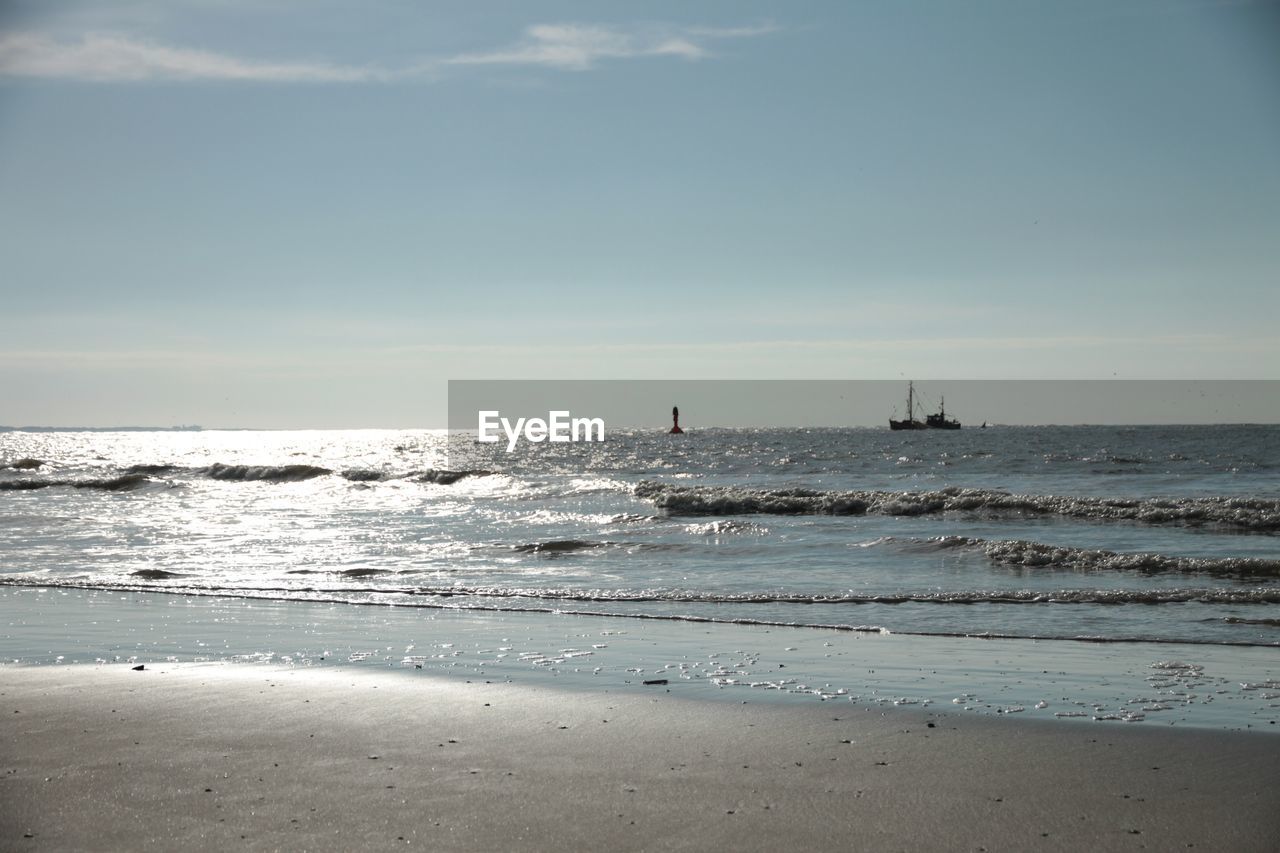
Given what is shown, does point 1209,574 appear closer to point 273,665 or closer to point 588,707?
point 588,707

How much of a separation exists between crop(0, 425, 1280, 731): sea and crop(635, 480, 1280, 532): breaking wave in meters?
0.10

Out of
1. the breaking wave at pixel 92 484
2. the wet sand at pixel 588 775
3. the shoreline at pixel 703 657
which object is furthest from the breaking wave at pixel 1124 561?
the breaking wave at pixel 92 484

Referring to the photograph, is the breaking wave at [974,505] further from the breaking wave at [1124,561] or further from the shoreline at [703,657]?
the shoreline at [703,657]

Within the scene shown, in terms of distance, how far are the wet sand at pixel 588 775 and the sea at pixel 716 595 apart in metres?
0.88

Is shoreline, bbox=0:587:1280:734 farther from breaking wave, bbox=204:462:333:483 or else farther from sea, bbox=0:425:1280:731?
breaking wave, bbox=204:462:333:483

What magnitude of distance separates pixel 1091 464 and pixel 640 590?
47.5 meters

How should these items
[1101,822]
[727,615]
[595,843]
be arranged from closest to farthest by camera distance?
[595,843], [1101,822], [727,615]

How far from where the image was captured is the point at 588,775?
5.46 metres

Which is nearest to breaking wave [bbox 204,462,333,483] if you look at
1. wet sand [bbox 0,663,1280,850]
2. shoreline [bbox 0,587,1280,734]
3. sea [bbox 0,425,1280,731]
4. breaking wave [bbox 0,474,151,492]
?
breaking wave [bbox 0,474,151,492]

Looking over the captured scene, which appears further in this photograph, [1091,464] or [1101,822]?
[1091,464]

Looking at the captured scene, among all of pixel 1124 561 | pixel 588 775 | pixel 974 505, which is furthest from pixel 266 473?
pixel 588 775

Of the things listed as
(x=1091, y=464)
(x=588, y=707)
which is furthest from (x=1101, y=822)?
(x=1091, y=464)

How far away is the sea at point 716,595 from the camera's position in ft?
27.0

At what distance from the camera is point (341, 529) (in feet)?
75.2
